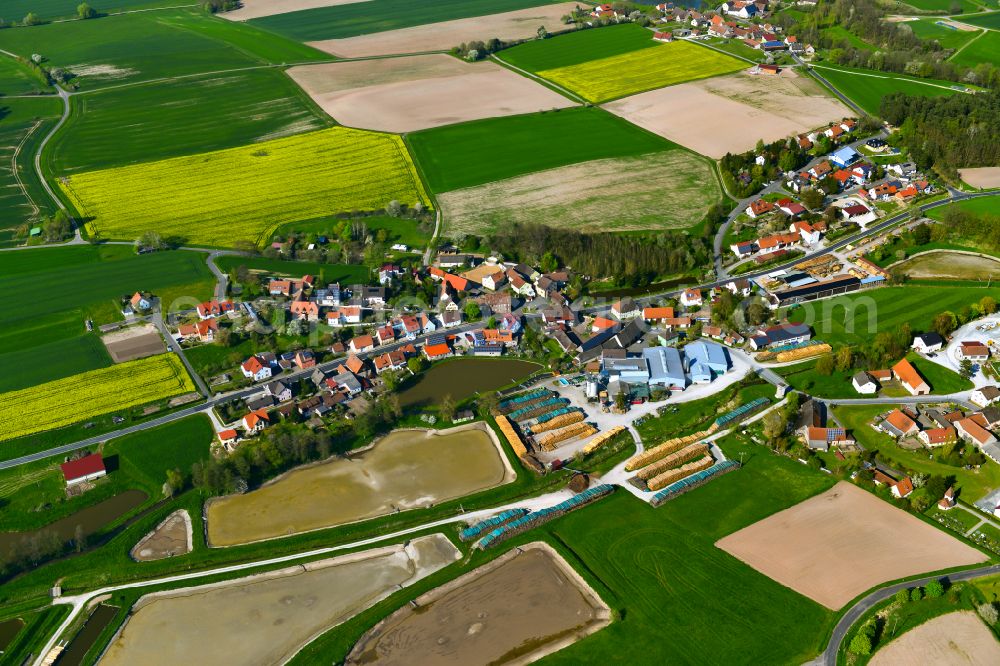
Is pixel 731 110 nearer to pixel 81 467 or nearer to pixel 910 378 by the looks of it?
pixel 910 378

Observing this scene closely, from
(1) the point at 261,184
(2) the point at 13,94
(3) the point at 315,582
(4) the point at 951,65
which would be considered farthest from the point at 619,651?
(2) the point at 13,94

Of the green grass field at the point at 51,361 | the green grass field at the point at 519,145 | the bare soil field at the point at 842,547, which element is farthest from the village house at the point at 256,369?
the green grass field at the point at 519,145

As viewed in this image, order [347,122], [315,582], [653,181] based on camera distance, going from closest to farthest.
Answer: [315,582]
[653,181]
[347,122]

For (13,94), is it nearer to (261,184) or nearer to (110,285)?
(261,184)

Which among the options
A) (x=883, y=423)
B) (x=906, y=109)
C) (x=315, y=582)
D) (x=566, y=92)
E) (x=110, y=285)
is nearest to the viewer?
(x=315, y=582)

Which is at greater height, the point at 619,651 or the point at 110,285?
the point at 110,285

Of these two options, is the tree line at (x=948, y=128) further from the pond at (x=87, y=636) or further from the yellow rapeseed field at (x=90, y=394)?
the pond at (x=87, y=636)
